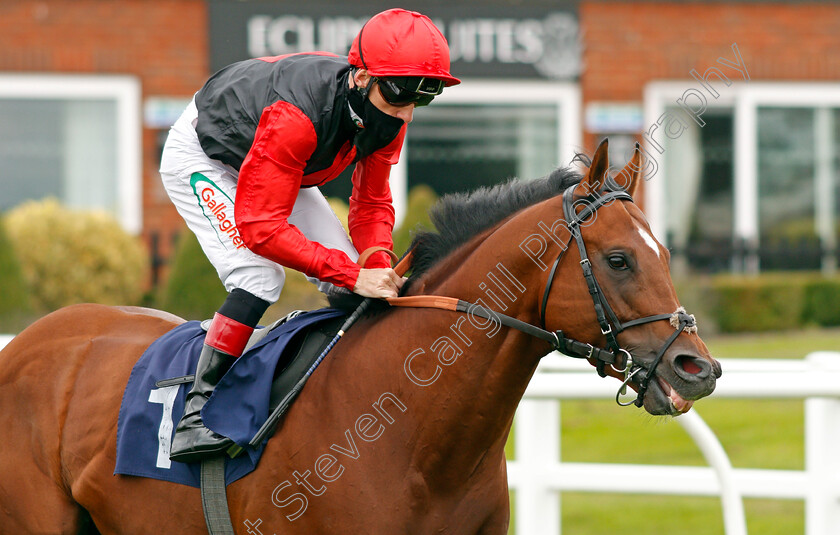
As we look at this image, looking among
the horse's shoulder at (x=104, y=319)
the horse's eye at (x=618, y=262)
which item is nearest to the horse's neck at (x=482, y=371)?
the horse's eye at (x=618, y=262)

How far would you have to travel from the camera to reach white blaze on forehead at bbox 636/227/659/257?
260 centimetres

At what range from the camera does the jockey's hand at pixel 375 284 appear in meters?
2.90

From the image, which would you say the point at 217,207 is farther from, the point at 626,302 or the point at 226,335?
the point at 626,302

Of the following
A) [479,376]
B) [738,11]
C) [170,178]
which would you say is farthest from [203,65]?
[479,376]

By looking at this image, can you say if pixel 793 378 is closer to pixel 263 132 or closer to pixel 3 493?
pixel 263 132

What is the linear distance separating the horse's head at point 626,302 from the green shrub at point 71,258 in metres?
7.93

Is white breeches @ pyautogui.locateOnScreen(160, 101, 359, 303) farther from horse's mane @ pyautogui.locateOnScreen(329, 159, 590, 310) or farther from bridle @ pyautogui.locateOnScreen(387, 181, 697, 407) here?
bridle @ pyautogui.locateOnScreen(387, 181, 697, 407)

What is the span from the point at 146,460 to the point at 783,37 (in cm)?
1189

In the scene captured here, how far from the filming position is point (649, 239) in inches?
103

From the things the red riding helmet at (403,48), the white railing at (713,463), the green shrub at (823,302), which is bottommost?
the green shrub at (823,302)

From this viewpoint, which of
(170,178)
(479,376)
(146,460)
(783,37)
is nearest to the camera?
(479,376)

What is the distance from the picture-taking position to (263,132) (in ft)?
9.38

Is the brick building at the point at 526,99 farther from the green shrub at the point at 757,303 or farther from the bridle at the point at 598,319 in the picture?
the bridle at the point at 598,319

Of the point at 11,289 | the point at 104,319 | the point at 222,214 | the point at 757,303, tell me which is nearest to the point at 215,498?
the point at 222,214
